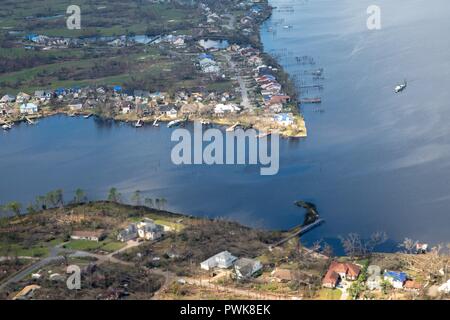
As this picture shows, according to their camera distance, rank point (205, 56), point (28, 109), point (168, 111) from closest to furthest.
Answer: point (168, 111), point (28, 109), point (205, 56)

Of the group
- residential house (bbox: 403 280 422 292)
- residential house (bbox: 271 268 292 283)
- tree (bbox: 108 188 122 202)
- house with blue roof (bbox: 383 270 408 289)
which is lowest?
residential house (bbox: 271 268 292 283)

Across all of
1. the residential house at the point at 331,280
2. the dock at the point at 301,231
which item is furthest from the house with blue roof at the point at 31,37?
the residential house at the point at 331,280

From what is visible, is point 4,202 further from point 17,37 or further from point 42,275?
point 17,37

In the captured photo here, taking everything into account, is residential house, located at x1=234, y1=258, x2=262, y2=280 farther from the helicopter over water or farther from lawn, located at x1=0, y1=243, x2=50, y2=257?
the helicopter over water

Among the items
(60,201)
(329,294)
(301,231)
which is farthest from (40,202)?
(329,294)

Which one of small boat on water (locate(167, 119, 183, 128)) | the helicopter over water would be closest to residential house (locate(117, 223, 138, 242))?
small boat on water (locate(167, 119, 183, 128))

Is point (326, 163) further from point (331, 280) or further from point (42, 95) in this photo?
point (42, 95)
